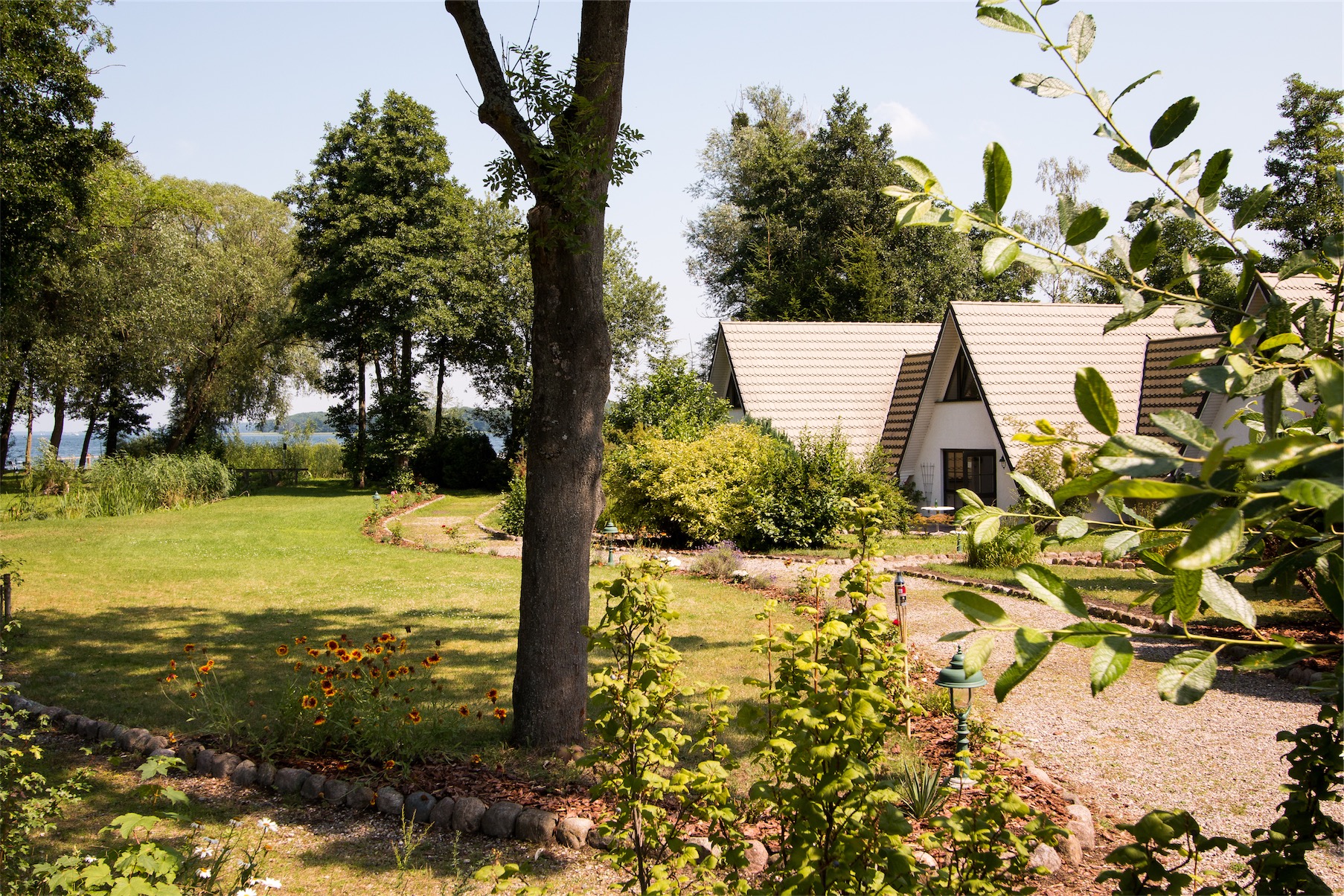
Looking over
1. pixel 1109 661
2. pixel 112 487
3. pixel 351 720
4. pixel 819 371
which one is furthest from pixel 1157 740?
pixel 112 487

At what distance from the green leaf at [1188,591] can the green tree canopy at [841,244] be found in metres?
32.8

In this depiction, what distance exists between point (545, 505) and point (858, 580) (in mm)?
3115

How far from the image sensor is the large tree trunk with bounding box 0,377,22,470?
2551 cm

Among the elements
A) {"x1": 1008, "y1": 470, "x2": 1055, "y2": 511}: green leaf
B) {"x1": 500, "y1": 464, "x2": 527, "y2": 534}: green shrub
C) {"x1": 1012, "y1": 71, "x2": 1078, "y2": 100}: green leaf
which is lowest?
{"x1": 500, "y1": 464, "x2": 527, "y2": 534}: green shrub

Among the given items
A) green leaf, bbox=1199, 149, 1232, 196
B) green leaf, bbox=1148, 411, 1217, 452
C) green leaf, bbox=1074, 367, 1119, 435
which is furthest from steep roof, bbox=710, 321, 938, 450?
green leaf, bbox=1148, 411, 1217, 452

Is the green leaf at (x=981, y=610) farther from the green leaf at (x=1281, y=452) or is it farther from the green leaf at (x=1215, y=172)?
the green leaf at (x=1215, y=172)

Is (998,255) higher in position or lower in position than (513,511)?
higher

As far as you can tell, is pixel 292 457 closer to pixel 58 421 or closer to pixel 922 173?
pixel 58 421

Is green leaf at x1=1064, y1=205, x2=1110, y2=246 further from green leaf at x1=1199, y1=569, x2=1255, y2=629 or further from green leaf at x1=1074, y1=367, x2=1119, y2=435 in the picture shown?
green leaf at x1=1199, y1=569, x2=1255, y2=629

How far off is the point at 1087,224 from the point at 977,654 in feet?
2.47

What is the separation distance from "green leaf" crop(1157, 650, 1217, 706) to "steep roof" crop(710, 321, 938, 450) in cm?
2064

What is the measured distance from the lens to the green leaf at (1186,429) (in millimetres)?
947

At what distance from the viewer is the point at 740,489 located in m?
17.2

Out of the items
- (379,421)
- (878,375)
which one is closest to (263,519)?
(379,421)
